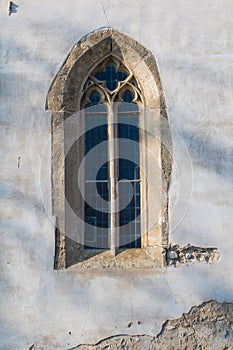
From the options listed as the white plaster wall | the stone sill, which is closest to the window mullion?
the stone sill

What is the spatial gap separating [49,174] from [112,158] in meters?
0.72

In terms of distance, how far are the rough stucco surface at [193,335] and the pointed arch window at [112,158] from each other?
0.96 meters

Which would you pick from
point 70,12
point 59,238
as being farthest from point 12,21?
point 59,238

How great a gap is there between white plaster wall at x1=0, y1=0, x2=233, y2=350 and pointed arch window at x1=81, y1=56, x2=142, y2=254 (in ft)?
1.44

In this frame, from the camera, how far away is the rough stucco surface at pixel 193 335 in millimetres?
6160

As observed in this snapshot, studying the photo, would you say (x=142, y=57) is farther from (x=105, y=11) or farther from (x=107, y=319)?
(x=107, y=319)

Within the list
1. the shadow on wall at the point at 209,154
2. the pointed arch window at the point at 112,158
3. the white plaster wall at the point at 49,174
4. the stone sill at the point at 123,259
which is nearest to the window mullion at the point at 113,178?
the pointed arch window at the point at 112,158

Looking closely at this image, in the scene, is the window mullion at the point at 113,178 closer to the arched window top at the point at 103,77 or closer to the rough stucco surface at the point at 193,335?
the arched window top at the point at 103,77

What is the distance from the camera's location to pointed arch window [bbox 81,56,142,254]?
21.9 feet

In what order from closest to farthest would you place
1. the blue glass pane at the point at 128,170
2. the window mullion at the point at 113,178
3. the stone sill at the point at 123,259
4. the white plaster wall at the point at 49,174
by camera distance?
1. the white plaster wall at the point at 49,174
2. the stone sill at the point at 123,259
3. the window mullion at the point at 113,178
4. the blue glass pane at the point at 128,170

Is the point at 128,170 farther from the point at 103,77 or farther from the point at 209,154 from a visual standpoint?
the point at 103,77

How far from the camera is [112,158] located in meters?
6.72

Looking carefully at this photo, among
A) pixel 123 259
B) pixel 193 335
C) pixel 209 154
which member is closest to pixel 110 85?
pixel 209 154

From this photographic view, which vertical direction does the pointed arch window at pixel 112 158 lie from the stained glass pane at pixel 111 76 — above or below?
below
